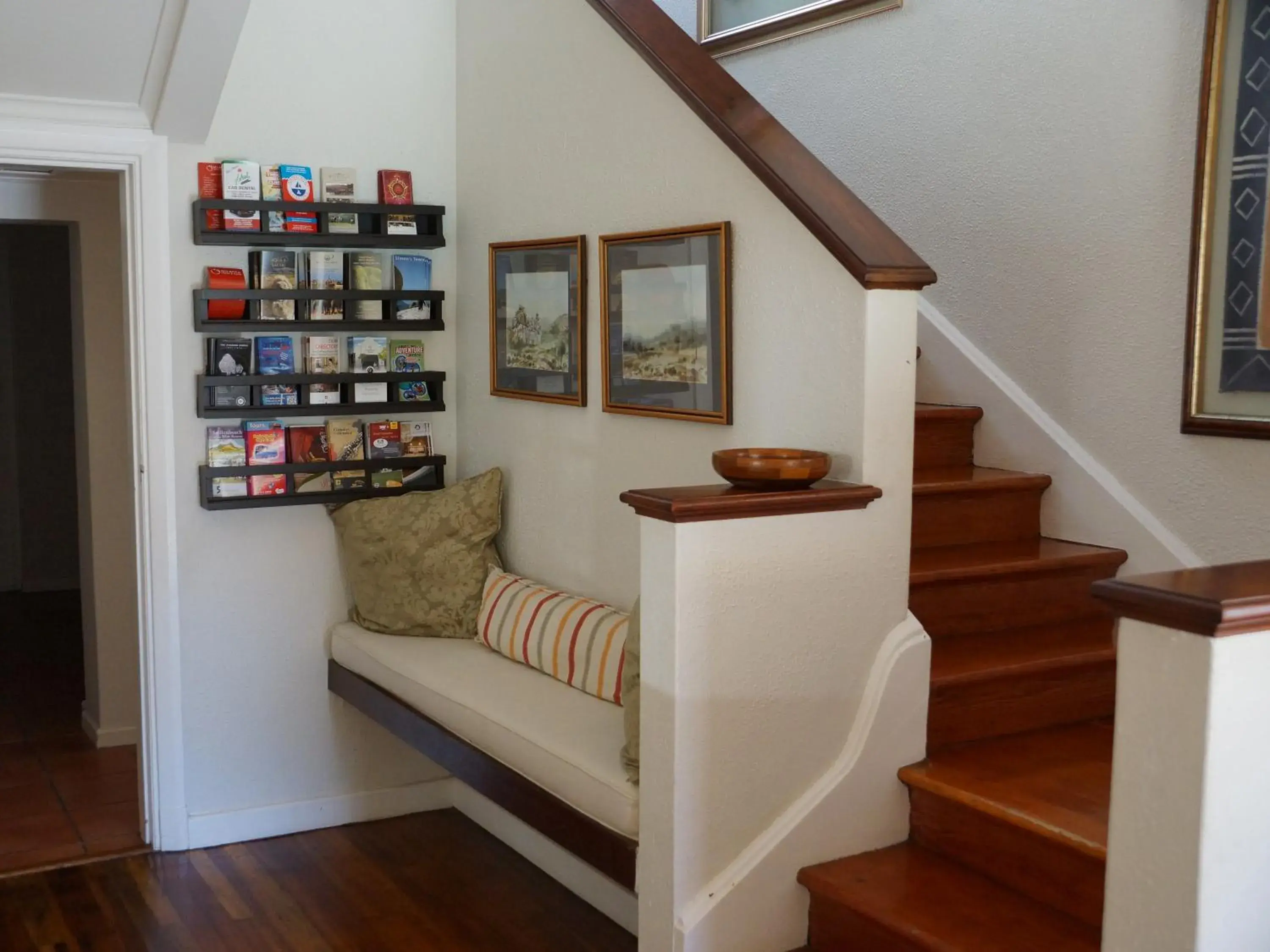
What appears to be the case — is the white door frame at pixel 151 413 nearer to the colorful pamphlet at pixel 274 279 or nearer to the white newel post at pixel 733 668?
the colorful pamphlet at pixel 274 279

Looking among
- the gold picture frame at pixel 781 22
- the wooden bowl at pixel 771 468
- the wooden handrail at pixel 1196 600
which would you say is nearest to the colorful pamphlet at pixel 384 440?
the wooden bowl at pixel 771 468

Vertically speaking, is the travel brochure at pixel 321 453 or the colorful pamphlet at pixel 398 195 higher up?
the colorful pamphlet at pixel 398 195

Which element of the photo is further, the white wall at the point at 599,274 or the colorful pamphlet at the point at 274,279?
the colorful pamphlet at the point at 274,279

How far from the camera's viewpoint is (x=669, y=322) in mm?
3061

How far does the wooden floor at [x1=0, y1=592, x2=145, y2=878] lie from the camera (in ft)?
12.8

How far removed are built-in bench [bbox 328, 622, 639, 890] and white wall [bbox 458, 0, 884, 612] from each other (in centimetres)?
35

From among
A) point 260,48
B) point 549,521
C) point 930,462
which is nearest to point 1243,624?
point 930,462

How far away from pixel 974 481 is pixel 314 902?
6.83 feet

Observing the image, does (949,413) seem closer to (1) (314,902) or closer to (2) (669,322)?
(2) (669,322)

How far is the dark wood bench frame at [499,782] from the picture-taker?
8.58 ft

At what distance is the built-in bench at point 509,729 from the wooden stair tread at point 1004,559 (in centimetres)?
80

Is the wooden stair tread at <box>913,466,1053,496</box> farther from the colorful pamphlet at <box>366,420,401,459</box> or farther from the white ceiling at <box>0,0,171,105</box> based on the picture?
the white ceiling at <box>0,0,171,105</box>

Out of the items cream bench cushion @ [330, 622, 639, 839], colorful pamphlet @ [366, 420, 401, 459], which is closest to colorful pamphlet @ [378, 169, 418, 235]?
colorful pamphlet @ [366, 420, 401, 459]

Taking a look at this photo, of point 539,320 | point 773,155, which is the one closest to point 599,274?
point 539,320
